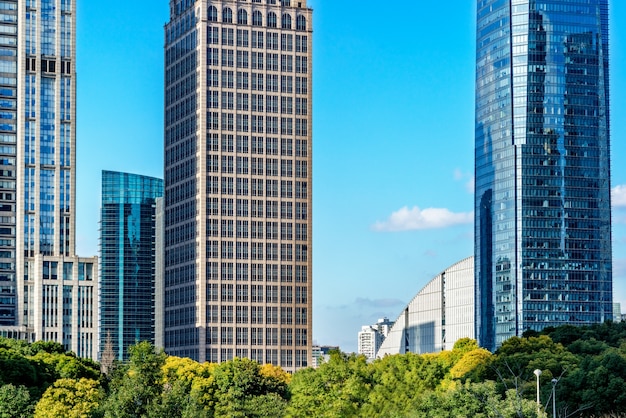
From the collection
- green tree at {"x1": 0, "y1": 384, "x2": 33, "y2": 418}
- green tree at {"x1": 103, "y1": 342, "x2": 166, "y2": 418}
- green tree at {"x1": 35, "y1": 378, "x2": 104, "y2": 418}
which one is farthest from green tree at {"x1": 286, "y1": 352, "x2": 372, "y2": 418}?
green tree at {"x1": 103, "y1": 342, "x2": 166, "y2": 418}

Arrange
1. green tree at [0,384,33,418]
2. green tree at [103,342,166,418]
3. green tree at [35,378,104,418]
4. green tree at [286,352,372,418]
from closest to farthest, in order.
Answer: green tree at [103,342,166,418] → green tree at [0,384,33,418] → green tree at [35,378,104,418] → green tree at [286,352,372,418]

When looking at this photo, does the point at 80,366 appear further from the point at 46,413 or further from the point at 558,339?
the point at 558,339

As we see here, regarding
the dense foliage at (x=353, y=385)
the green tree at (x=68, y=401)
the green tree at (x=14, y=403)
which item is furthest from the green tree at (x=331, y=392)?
the green tree at (x=14, y=403)

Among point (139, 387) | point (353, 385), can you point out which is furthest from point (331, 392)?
point (139, 387)

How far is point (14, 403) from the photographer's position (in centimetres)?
13262

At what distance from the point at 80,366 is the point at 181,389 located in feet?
253

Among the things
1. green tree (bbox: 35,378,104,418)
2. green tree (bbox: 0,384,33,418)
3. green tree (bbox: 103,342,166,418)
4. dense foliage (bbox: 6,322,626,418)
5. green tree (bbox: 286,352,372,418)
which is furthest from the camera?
green tree (bbox: 286,352,372,418)

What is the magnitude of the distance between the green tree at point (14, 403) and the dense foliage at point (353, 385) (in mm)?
103

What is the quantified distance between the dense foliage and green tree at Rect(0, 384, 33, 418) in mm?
103

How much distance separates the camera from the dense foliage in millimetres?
102812

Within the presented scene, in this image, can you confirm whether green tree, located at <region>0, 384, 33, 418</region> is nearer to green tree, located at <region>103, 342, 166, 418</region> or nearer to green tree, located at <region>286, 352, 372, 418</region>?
green tree, located at <region>286, 352, 372, 418</region>

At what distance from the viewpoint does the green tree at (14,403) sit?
13175 cm

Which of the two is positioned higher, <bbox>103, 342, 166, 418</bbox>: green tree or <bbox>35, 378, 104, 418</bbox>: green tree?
<bbox>103, 342, 166, 418</bbox>: green tree

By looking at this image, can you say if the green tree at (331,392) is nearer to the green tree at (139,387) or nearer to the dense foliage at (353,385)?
the dense foliage at (353,385)
